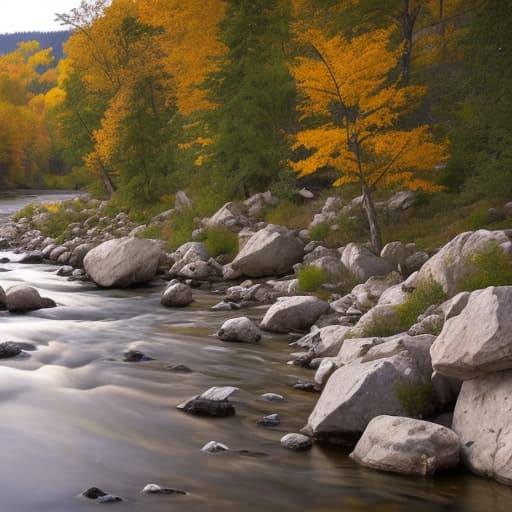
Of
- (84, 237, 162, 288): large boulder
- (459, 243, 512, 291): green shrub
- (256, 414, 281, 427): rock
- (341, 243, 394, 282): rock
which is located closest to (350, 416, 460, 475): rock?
(256, 414, 281, 427): rock

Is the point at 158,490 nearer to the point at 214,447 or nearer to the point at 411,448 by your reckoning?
the point at 214,447

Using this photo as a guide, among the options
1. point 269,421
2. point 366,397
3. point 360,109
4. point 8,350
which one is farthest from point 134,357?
point 360,109

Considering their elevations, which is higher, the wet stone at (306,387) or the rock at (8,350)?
the rock at (8,350)

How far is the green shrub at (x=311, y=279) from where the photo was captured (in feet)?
48.8

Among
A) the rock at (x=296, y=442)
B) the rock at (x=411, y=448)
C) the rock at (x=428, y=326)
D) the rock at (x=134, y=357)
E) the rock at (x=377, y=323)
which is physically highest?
the rock at (x=428, y=326)

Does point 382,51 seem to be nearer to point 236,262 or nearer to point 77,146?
point 236,262

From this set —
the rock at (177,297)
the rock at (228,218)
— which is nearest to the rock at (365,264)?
the rock at (177,297)

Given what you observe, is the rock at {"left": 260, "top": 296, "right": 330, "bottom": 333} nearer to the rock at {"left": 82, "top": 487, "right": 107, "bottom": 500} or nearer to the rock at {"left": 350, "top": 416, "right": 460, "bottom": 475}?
the rock at {"left": 350, "top": 416, "right": 460, "bottom": 475}

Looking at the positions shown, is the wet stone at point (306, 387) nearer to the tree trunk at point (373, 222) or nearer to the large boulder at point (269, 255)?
the tree trunk at point (373, 222)

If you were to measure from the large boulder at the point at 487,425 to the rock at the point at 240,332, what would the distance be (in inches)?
193

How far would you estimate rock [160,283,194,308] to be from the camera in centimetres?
1464

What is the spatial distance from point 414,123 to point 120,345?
1585 cm

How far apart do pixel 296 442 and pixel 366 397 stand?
0.90 m

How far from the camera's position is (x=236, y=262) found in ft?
58.2
